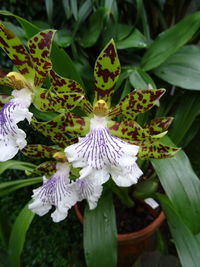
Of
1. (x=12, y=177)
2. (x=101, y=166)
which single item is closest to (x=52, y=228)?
(x=12, y=177)

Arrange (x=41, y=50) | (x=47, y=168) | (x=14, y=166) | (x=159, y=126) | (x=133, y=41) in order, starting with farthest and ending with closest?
(x=133, y=41), (x=14, y=166), (x=47, y=168), (x=159, y=126), (x=41, y=50)

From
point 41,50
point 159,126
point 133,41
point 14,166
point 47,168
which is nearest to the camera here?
point 41,50

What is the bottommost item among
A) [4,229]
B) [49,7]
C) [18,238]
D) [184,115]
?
[4,229]

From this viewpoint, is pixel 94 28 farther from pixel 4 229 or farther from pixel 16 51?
pixel 4 229

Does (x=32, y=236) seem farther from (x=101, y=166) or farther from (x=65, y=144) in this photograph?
(x=101, y=166)

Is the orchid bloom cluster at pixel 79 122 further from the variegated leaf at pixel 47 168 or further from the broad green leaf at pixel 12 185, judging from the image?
the broad green leaf at pixel 12 185

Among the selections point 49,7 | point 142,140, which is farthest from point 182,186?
point 49,7
